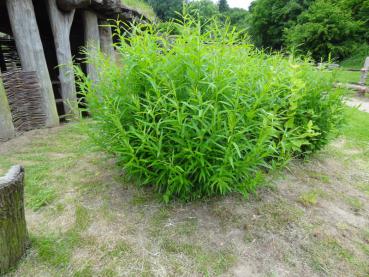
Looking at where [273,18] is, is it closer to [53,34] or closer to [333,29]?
[333,29]

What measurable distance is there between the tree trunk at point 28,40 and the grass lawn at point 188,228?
5.42 feet

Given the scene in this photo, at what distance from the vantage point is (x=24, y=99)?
4.14 meters

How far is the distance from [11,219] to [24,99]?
10.2ft

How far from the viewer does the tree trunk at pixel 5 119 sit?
3727mm

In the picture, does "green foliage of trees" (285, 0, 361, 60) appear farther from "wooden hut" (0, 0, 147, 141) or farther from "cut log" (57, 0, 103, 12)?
"cut log" (57, 0, 103, 12)

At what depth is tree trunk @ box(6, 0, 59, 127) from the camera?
12.8ft

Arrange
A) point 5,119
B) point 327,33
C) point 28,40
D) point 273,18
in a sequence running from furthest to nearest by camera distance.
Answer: point 273,18 < point 327,33 < point 28,40 < point 5,119

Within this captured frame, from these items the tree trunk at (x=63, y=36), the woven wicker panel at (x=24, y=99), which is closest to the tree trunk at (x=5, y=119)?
the woven wicker panel at (x=24, y=99)

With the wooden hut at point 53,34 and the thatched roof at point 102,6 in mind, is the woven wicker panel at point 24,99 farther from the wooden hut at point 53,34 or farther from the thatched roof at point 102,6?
the thatched roof at point 102,6

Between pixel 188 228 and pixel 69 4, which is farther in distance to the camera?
pixel 69 4

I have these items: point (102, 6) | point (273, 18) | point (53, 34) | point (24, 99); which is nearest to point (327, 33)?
point (273, 18)

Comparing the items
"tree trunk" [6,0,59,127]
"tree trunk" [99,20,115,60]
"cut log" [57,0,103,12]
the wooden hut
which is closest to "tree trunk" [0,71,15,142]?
the wooden hut

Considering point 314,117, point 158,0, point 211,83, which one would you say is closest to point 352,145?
point 314,117

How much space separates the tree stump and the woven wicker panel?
286 centimetres
